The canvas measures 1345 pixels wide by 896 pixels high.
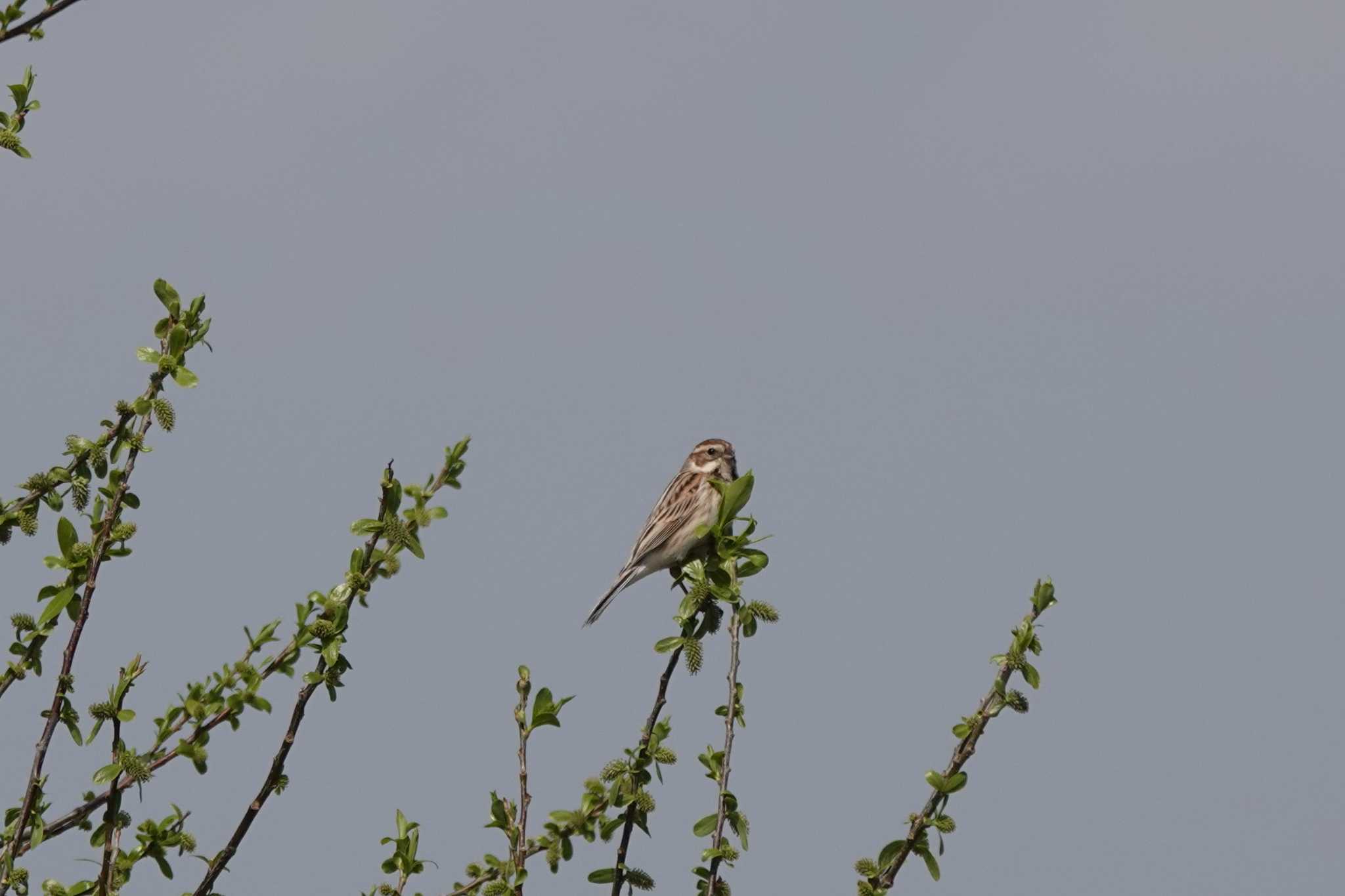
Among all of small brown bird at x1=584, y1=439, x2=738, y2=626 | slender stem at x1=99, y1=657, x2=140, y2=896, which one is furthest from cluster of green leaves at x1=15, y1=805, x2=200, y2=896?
small brown bird at x1=584, y1=439, x2=738, y2=626

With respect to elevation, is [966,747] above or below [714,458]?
below

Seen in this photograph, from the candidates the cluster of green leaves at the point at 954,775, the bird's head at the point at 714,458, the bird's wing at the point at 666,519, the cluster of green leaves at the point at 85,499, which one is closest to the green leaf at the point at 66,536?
the cluster of green leaves at the point at 85,499

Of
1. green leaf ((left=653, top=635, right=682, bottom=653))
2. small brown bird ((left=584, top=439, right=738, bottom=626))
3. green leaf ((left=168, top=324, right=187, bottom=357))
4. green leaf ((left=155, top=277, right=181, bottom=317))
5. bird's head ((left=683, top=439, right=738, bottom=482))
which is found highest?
bird's head ((left=683, top=439, right=738, bottom=482))

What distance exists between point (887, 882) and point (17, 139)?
175 inches


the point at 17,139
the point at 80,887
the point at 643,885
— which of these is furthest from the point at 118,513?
the point at 643,885

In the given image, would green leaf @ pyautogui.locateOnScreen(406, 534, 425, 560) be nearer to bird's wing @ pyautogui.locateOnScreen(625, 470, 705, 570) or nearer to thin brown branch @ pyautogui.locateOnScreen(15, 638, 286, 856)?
thin brown branch @ pyautogui.locateOnScreen(15, 638, 286, 856)

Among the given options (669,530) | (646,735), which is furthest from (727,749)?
(669,530)

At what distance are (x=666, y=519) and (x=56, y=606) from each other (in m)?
5.45

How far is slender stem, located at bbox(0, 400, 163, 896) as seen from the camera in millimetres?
5543

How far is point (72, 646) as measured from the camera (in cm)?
581

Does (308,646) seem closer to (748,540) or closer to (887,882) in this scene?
(748,540)

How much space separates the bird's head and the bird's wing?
36.0 inches

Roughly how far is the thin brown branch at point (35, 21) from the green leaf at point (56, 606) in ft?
7.00

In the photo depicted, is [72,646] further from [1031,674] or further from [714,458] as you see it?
[714,458]
